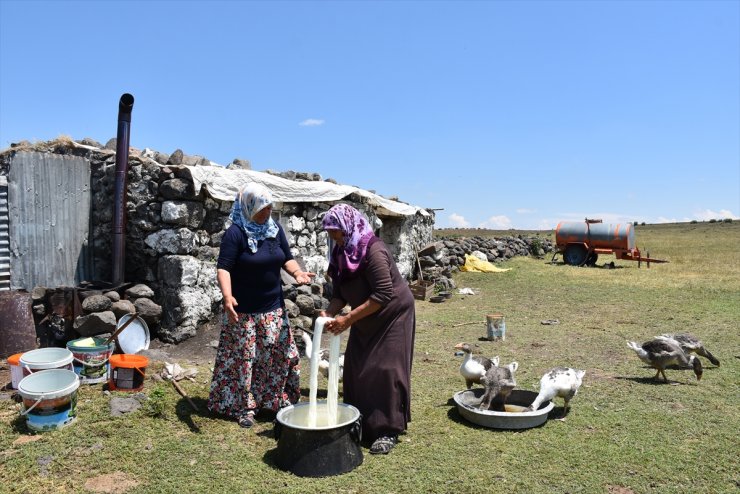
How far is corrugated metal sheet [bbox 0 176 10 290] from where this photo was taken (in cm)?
593

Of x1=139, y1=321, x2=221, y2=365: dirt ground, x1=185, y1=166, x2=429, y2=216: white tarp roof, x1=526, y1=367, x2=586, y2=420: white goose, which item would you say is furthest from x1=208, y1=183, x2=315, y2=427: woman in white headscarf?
x1=185, y1=166, x2=429, y2=216: white tarp roof

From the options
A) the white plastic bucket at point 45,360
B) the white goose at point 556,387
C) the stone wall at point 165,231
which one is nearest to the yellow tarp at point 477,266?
the stone wall at point 165,231

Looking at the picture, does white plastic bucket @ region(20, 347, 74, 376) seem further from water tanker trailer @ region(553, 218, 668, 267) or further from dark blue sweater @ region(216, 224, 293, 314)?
water tanker trailer @ region(553, 218, 668, 267)

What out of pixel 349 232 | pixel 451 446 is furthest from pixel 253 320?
pixel 451 446

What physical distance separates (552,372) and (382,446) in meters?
1.68

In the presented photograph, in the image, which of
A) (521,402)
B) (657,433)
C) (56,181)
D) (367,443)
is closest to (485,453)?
(367,443)

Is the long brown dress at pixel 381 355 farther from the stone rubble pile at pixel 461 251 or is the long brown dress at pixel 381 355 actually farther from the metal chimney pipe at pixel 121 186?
the stone rubble pile at pixel 461 251

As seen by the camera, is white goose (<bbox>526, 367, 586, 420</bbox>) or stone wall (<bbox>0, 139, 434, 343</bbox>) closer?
white goose (<bbox>526, 367, 586, 420</bbox>)

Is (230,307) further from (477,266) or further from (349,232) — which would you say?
(477,266)

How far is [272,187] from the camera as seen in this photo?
8.18 metres

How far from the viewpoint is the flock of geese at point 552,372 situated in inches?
174

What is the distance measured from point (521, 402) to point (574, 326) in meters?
4.42

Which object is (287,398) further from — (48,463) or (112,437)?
(48,463)

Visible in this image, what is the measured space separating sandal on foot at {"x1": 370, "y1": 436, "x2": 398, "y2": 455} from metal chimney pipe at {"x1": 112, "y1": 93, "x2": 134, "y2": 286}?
4099mm
